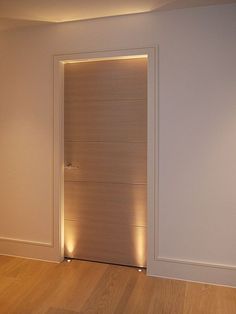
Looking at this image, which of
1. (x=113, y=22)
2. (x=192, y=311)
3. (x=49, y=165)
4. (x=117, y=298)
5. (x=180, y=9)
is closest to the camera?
(x=192, y=311)

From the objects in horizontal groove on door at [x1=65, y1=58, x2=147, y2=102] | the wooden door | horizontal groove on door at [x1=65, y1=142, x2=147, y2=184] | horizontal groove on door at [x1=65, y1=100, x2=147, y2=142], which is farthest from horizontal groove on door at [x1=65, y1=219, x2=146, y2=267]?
horizontal groove on door at [x1=65, y1=58, x2=147, y2=102]

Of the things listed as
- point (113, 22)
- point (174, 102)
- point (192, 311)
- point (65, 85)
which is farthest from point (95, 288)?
point (113, 22)

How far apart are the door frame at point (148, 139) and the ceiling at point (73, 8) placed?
343mm

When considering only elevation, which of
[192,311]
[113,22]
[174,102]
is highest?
[113,22]

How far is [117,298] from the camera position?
2439 millimetres

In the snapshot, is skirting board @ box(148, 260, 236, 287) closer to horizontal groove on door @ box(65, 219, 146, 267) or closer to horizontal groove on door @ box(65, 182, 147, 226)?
horizontal groove on door @ box(65, 219, 146, 267)

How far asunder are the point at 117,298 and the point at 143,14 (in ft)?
8.34

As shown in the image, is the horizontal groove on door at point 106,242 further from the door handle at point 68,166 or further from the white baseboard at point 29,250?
the door handle at point 68,166

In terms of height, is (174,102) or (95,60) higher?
(95,60)

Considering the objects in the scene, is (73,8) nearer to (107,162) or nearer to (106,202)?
(107,162)

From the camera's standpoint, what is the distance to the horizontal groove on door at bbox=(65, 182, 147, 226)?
9.62ft

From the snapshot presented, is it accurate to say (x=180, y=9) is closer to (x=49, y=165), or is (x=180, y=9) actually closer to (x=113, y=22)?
(x=113, y=22)

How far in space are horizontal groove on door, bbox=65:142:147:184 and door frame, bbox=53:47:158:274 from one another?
0.12m

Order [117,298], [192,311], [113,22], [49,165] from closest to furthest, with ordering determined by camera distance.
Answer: [192,311] < [117,298] < [113,22] < [49,165]
